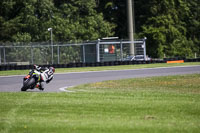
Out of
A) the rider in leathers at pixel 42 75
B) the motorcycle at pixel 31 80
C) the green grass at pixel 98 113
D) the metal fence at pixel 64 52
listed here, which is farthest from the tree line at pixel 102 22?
the green grass at pixel 98 113

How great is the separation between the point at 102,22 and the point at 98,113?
46.4 metres

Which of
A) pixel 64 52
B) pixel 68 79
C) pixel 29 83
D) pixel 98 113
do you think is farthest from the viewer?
pixel 64 52

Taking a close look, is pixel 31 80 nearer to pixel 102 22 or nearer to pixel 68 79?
pixel 68 79

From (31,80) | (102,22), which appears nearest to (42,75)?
(31,80)

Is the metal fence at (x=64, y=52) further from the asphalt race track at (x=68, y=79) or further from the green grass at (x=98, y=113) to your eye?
the green grass at (x=98, y=113)

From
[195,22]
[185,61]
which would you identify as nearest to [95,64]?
[185,61]

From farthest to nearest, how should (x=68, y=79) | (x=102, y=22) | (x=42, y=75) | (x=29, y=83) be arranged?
(x=102, y=22) < (x=68, y=79) < (x=42, y=75) < (x=29, y=83)

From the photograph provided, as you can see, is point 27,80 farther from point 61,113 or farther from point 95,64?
point 95,64

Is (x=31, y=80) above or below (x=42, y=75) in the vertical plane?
below

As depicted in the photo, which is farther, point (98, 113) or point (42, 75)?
point (42, 75)

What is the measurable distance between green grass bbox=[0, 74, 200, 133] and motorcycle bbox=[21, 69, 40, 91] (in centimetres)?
174

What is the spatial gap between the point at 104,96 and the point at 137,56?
26.0 m

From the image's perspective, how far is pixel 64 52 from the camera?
33.7m

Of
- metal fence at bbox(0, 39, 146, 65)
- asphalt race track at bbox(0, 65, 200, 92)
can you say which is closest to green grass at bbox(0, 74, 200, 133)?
asphalt race track at bbox(0, 65, 200, 92)
